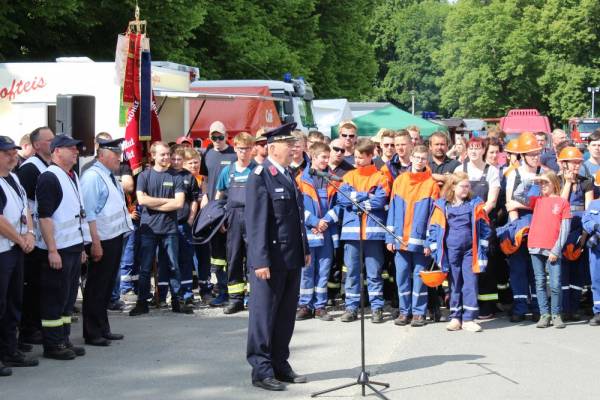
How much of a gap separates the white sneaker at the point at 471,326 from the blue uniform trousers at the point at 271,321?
2836mm

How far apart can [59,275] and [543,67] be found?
61390mm

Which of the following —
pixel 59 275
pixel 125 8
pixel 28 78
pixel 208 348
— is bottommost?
pixel 208 348

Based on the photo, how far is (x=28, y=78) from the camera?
1686cm

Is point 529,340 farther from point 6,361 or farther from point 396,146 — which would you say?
point 6,361

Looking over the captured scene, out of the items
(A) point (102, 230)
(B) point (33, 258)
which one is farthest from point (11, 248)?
(A) point (102, 230)

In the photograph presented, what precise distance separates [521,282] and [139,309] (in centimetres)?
429

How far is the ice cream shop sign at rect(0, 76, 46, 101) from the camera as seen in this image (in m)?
16.8

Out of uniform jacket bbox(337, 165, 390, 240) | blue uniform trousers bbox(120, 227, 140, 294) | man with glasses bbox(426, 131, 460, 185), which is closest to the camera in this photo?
uniform jacket bbox(337, 165, 390, 240)

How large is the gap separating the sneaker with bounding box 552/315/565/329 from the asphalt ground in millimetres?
86

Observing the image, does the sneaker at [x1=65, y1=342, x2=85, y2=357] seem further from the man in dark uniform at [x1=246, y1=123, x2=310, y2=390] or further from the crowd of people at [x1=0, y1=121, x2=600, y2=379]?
the man in dark uniform at [x1=246, y1=123, x2=310, y2=390]

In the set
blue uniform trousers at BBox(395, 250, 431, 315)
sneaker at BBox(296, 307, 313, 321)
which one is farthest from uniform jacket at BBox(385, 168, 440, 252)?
Result: sneaker at BBox(296, 307, 313, 321)

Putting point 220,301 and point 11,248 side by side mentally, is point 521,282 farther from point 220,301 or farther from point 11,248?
point 11,248

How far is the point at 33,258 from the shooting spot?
887 cm

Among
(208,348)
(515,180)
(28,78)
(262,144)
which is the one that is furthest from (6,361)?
(28,78)
